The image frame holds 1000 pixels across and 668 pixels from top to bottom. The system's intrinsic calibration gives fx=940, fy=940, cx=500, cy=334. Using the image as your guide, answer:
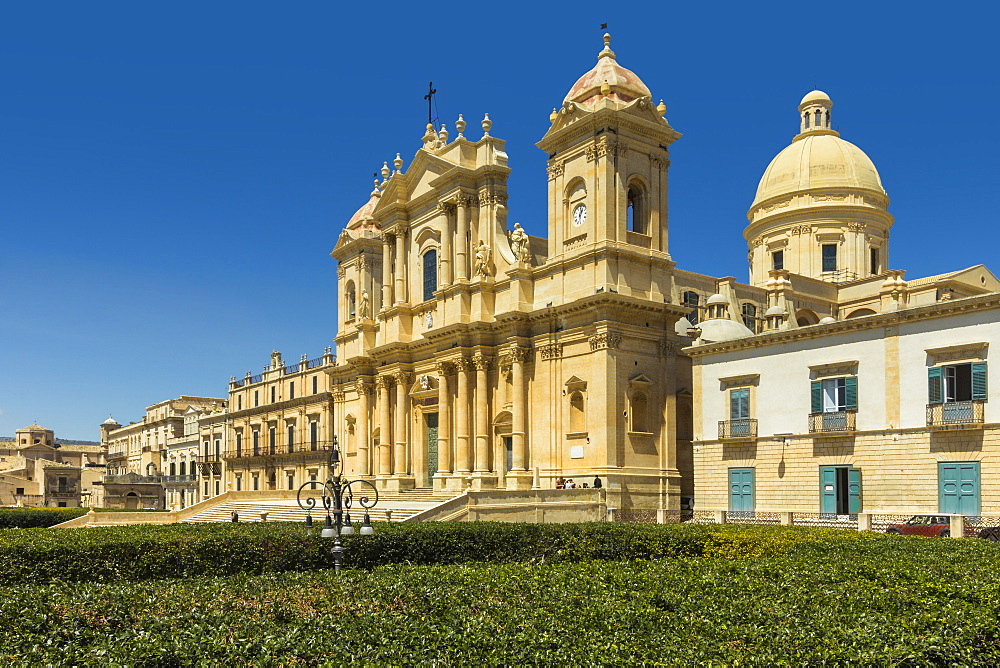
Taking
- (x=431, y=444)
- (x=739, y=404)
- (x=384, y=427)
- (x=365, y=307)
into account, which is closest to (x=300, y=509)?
(x=431, y=444)

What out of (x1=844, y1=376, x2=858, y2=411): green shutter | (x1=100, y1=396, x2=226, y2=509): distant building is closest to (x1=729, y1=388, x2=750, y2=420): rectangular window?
(x1=844, y1=376, x2=858, y2=411): green shutter

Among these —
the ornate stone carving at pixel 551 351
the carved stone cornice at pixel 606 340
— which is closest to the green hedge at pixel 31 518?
the ornate stone carving at pixel 551 351

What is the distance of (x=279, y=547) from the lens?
62.3 ft

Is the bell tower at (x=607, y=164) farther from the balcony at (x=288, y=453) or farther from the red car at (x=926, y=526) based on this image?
the balcony at (x=288, y=453)

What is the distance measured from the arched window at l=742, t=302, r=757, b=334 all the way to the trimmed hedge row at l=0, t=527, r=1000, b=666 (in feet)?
115

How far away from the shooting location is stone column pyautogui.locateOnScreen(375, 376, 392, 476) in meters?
50.3

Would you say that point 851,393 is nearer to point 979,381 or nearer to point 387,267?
point 979,381

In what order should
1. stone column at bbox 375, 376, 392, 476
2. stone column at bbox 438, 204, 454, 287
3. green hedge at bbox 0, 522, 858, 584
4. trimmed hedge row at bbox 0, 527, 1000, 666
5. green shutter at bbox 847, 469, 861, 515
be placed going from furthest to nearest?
stone column at bbox 375, 376, 392, 476, stone column at bbox 438, 204, 454, 287, green shutter at bbox 847, 469, 861, 515, green hedge at bbox 0, 522, 858, 584, trimmed hedge row at bbox 0, 527, 1000, 666

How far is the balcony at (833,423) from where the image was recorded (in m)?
31.2

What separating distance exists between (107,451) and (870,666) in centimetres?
11341

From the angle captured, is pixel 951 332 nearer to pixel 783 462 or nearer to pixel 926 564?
pixel 783 462

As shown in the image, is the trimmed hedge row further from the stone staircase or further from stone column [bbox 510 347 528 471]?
stone column [bbox 510 347 528 471]

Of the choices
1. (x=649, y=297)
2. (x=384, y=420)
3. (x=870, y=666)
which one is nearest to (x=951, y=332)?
(x=649, y=297)

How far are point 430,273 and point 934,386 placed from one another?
26930mm
